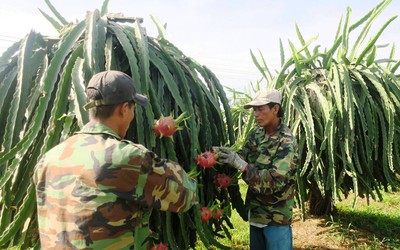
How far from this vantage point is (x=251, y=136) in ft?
7.95

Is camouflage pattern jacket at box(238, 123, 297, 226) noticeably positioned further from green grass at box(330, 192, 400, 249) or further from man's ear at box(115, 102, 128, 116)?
green grass at box(330, 192, 400, 249)

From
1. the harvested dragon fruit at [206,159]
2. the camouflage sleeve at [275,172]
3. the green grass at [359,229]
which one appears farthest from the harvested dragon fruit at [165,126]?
the green grass at [359,229]

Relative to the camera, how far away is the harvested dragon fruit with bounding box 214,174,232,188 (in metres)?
1.99

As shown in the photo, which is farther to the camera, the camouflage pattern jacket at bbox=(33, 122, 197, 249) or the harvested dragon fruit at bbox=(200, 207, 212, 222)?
the harvested dragon fruit at bbox=(200, 207, 212, 222)

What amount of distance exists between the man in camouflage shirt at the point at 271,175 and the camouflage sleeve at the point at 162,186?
0.79 metres

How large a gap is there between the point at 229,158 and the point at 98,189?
3.19ft

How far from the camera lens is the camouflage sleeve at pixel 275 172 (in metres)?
2.12

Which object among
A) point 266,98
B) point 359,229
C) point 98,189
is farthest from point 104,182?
point 359,229

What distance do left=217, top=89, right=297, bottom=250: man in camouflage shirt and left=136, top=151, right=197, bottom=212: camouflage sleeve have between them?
79 cm

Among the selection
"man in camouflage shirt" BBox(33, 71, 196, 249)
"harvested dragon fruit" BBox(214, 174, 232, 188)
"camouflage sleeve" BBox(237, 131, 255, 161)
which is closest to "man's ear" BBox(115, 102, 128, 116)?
"man in camouflage shirt" BBox(33, 71, 196, 249)

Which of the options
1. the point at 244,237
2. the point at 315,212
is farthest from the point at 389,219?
the point at 244,237

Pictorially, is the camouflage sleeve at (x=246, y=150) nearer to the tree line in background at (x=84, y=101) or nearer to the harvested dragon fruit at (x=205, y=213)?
the tree line in background at (x=84, y=101)

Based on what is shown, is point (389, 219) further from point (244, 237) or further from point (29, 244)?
point (29, 244)

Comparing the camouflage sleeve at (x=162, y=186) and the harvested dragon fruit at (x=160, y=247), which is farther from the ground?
the camouflage sleeve at (x=162, y=186)
